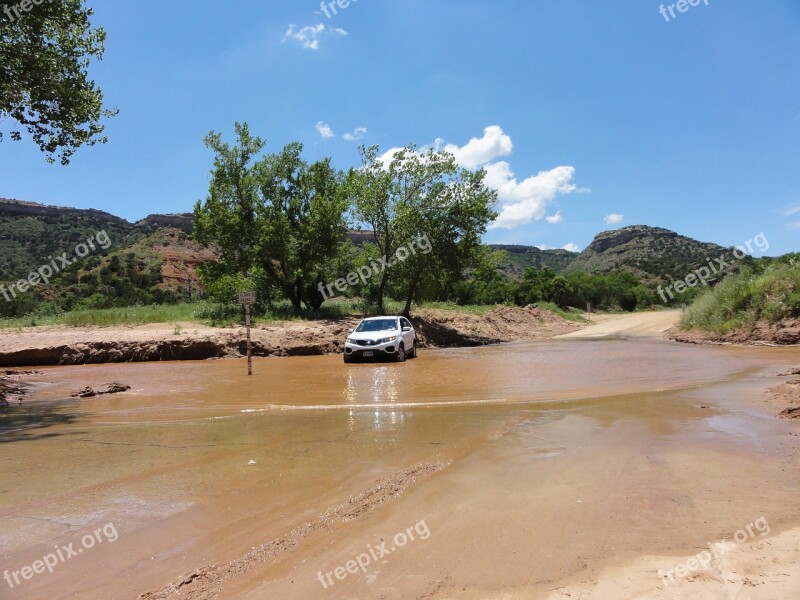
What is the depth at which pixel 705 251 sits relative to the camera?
10144cm

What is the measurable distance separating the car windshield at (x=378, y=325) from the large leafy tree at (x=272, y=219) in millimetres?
10330

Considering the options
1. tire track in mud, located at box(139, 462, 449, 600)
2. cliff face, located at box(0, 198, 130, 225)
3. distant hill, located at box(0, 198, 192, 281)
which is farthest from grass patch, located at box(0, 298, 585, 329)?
cliff face, located at box(0, 198, 130, 225)

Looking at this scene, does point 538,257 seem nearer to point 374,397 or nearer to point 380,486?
point 374,397

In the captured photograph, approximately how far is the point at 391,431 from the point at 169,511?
314cm

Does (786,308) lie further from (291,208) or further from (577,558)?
(291,208)

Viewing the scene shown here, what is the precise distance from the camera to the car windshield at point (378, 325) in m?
18.2

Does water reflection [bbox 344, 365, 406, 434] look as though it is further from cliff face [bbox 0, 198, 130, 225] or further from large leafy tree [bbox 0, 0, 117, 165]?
cliff face [bbox 0, 198, 130, 225]

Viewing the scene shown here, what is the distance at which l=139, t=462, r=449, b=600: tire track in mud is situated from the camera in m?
3.11

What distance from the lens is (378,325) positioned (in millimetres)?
18438

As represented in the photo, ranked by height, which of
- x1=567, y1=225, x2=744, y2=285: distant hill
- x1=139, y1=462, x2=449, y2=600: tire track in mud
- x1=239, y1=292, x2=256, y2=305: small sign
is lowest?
x1=139, y1=462, x2=449, y2=600: tire track in mud

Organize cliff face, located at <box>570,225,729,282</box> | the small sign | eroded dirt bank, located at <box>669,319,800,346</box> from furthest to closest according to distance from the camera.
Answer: cliff face, located at <box>570,225,729,282</box>
eroded dirt bank, located at <box>669,319,800,346</box>
the small sign

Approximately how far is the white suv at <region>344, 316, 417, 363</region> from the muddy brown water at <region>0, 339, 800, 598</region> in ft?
24.6

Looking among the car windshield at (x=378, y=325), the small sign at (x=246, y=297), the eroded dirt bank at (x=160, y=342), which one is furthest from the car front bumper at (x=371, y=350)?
the eroded dirt bank at (x=160, y=342)

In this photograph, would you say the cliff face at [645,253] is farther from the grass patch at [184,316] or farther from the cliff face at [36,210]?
the cliff face at [36,210]
